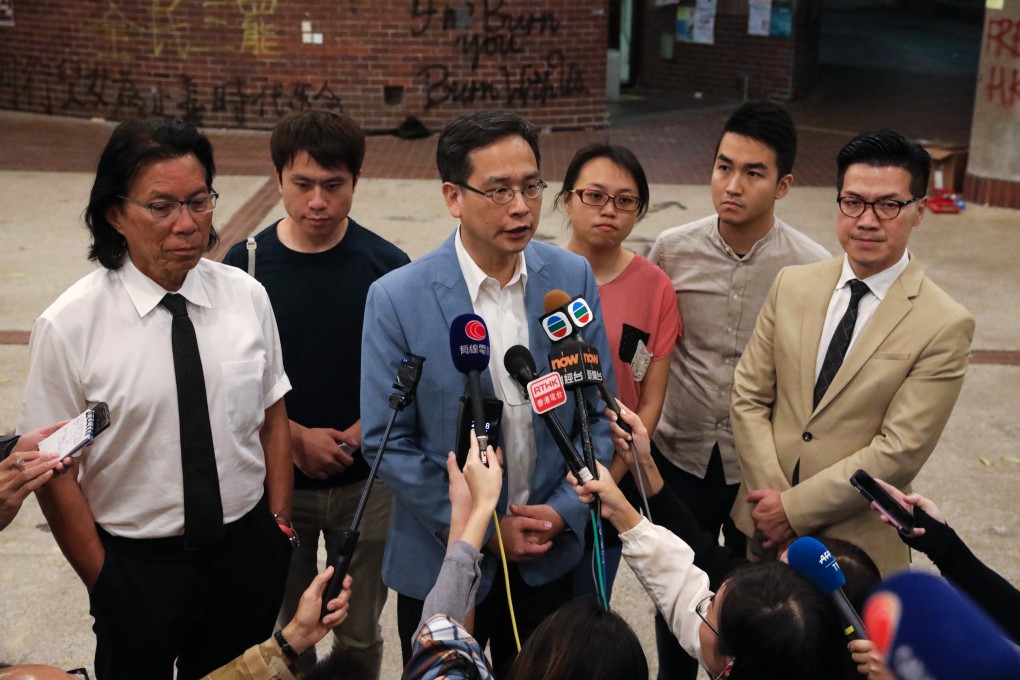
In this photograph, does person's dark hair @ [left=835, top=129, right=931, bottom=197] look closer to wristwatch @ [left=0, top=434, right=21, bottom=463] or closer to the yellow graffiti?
wristwatch @ [left=0, top=434, right=21, bottom=463]

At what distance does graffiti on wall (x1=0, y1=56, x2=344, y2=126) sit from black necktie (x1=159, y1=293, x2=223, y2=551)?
10.5m

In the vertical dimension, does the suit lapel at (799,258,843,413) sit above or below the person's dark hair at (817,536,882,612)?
above

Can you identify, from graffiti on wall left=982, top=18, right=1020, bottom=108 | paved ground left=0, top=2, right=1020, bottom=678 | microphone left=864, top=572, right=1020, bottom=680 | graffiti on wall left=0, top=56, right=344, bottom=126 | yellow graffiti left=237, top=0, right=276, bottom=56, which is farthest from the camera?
graffiti on wall left=0, top=56, right=344, bottom=126

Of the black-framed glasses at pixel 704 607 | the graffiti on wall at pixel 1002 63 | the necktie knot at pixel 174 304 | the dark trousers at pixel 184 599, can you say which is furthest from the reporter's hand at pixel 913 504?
the graffiti on wall at pixel 1002 63

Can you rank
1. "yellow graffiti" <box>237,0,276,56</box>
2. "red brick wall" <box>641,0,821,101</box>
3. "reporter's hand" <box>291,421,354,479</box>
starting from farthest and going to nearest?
"red brick wall" <box>641,0,821,101</box>
"yellow graffiti" <box>237,0,276,56</box>
"reporter's hand" <box>291,421,354,479</box>

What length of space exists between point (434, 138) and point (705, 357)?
32.2ft

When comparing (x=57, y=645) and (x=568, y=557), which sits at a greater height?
(x=568, y=557)

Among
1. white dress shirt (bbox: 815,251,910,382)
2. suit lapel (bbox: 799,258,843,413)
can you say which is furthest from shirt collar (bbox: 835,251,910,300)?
suit lapel (bbox: 799,258,843,413)

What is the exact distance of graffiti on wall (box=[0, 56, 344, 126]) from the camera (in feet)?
42.5

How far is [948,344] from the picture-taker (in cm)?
303

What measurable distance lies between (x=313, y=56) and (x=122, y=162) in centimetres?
1060

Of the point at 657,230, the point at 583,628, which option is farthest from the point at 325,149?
the point at 657,230

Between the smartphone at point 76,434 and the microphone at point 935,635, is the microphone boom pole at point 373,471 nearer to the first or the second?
the smartphone at point 76,434

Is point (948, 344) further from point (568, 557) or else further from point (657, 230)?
point (657, 230)
